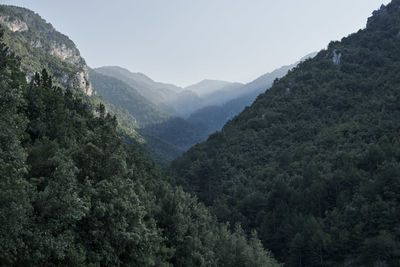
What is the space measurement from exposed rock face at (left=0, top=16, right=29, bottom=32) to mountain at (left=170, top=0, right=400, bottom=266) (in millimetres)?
139649

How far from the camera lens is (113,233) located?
70.3 ft

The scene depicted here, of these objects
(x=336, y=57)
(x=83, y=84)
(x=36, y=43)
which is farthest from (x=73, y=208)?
(x=36, y=43)

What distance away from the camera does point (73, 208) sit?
1797 cm

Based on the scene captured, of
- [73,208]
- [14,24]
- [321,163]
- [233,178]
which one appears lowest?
[233,178]

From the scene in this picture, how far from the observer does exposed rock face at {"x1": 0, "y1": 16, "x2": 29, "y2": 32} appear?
17660cm

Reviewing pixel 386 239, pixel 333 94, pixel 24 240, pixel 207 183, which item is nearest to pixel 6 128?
pixel 24 240

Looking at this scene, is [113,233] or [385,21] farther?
[385,21]

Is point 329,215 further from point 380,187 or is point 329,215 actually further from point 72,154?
point 72,154

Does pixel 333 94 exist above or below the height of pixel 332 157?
above

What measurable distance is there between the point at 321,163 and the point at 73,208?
58.0 m

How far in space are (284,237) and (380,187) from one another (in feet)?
58.3

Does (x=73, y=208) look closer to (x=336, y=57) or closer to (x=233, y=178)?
(x=233, y=178)

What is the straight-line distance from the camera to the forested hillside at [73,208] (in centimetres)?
1586

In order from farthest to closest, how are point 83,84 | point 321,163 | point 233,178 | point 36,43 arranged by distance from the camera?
1. point 36,43
2. point 83,84
3. point 233,178
4. point 321,163
